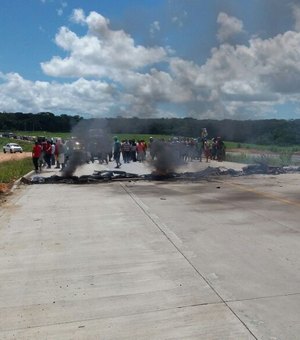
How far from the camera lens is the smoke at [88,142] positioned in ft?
83.9

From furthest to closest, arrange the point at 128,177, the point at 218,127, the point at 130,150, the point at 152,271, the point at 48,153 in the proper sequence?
the point at 130,150
the point at 218,127
the point at 48,153
the point at 128,177
the point at 152,271

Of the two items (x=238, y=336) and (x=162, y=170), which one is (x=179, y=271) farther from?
(x=162, y=170)

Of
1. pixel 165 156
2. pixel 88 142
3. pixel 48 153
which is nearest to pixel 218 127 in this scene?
pixel 165 156

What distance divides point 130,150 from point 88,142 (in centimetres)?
287

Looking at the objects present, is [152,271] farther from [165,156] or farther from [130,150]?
[130,150]

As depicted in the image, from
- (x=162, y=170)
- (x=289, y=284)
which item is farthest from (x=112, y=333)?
(x=162, y=170)

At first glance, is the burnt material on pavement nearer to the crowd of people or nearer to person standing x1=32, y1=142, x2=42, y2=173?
person standing x1=32, y1=142, x2=42, y2=173

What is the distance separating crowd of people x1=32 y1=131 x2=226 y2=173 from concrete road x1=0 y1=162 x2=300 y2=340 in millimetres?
14548

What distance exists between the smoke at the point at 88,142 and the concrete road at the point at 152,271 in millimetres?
14244

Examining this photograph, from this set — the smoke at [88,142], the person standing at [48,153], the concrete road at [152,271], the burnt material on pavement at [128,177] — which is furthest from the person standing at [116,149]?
the concrete road at [152,271]

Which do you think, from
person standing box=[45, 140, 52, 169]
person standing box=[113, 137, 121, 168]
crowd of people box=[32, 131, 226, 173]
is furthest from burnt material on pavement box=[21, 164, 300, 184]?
person standing box=[113, 137, 121, 168]

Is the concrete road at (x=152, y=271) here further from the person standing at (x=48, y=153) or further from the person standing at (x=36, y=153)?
the person standing at (x=48, y=153)

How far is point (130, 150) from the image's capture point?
31.0m

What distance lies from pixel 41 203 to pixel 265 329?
9.15 m
